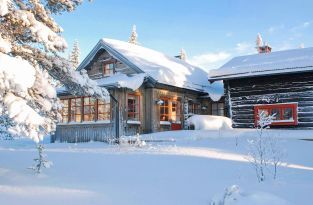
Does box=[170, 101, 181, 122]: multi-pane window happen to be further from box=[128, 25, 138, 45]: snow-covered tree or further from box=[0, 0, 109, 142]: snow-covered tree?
box=[128, 25, 138, 45]: snow-covered tree

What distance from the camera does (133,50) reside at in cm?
2441

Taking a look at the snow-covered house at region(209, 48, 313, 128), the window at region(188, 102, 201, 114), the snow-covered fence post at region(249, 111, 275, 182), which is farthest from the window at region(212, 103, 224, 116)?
the snow-covered fence post at region(249, 111, 275, 182)

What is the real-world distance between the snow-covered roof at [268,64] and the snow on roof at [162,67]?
10.2 feet

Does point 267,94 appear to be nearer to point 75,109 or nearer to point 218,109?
point 218,109

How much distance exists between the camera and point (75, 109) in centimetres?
2189

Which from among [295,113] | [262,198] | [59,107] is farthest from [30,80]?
[295,113]

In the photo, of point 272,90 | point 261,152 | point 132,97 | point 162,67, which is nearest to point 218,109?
point 162,67

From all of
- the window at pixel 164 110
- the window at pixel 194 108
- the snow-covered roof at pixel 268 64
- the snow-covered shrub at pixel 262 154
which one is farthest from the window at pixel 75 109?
the snow-covered shrub at pixel 262 154

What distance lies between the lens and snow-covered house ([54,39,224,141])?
19.9 meters

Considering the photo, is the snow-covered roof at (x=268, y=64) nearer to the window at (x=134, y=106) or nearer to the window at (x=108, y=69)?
the window at (x=134, y=106)

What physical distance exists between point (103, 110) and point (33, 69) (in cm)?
1513

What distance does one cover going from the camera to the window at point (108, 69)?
2280cm

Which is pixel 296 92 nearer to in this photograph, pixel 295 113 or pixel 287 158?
pixel 295 113

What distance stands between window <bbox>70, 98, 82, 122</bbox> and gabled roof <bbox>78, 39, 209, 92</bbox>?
2.90 metres
